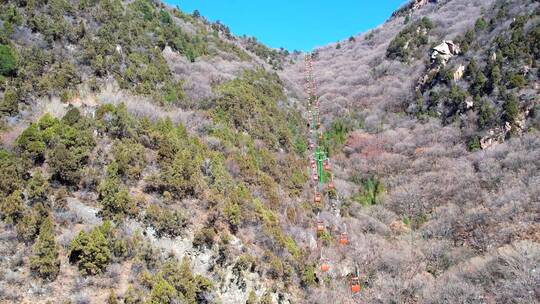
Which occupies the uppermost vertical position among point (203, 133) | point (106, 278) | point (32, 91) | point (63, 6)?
point (63, 6)

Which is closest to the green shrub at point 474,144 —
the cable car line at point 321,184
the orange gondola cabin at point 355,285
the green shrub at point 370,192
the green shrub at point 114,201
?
the green shrub at point 370,192

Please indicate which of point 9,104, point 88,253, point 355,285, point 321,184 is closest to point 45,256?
point 88,253

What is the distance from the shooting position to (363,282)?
75.2 feet

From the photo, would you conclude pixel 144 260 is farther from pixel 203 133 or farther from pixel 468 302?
pixel 468 302

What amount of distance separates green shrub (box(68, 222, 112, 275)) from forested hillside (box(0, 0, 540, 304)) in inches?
1.9

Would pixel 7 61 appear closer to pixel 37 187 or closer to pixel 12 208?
pixel 37 187

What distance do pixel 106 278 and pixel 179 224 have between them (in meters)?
3.76

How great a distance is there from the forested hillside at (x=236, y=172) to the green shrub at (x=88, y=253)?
5 cm

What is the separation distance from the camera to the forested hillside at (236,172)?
45.1 feet

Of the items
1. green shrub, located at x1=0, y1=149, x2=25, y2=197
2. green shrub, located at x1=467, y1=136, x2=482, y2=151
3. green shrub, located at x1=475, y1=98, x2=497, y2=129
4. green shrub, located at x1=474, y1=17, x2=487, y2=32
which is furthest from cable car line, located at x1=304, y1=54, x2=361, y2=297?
green shrub, located at x1=474, y1=17, x2=487, y2=32

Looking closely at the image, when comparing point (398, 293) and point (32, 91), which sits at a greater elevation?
point (32, 91)

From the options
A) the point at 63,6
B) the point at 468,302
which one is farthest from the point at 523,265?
the point at 63,6

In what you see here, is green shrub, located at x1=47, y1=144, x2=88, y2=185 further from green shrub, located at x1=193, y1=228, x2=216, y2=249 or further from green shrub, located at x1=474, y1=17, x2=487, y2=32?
green shrub, located at x1=474, y1=17, x2=487, y2=32

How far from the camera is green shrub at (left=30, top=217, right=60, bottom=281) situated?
11656 millimetres
